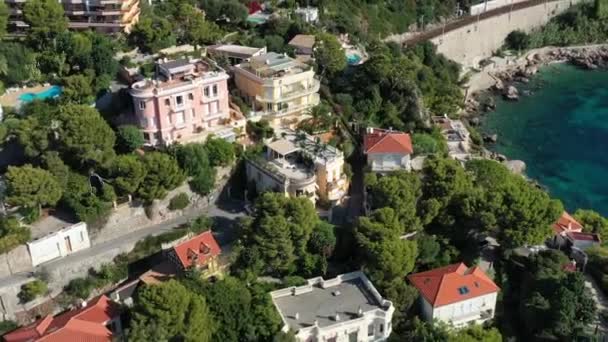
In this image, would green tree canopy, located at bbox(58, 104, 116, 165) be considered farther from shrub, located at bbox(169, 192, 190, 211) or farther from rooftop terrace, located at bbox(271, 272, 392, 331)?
rooftop terrace, located at bbox(271, 272, 392, 331)

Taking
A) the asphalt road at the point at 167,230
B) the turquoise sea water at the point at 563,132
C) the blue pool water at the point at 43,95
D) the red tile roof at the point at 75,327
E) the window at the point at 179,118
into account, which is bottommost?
the turquoise sea water at the point at 563,132

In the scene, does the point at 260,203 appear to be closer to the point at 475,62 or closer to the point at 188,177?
the point at 188,177

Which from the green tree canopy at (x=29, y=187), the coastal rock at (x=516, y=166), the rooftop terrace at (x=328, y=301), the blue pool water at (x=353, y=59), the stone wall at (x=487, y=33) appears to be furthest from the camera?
the stone wall at (x=487, y=33)

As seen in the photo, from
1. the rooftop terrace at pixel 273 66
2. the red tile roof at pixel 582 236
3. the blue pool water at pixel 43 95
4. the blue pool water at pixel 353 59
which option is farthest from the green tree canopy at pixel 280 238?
the blue pool water at pixel 353 59

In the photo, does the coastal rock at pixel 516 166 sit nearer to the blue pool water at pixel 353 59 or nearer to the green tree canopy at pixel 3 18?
the blue pool water at pixel 353 59

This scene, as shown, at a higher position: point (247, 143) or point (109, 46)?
point (109, 46)

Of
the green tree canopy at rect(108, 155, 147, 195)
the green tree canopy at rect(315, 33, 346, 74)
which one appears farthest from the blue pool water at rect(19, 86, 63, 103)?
the green tree canopy at rect(315, 33, 346, 74)

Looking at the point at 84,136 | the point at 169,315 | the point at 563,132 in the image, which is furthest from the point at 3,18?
the point at 563,132

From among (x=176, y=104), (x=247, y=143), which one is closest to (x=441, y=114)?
(x=247, y=143)
